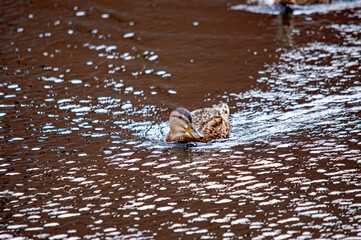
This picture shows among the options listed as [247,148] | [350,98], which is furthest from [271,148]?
[350,98]

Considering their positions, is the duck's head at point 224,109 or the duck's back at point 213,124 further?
the duck's head at point 224,109

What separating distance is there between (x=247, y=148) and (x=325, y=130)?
1275 mm

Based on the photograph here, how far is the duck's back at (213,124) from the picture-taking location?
Answer: 900 centimetres

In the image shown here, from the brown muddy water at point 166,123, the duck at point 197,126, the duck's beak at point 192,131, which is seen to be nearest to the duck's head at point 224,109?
the duck at point 197,126

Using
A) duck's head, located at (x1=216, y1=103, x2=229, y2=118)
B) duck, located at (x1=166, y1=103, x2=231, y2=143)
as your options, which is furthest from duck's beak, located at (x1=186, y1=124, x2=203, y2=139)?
duck's head, located at (x1=216, y1=103, x2=229, y2=118)

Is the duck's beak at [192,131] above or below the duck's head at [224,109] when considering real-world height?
below

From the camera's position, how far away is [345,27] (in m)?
13.6

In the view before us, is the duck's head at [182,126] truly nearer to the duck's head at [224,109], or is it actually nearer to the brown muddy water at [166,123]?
the brown muddy water at [166,123]

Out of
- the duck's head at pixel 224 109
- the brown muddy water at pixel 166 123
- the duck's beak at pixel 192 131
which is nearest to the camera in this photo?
the brown muddy water at pixel 166 123

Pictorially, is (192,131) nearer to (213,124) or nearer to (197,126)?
A: (197,126)

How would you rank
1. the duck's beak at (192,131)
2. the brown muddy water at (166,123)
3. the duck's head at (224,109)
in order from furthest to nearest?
the duck's head at (224,109), the duck's beak at (192,131), the brown muddy water at (166,123)

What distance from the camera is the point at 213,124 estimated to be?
29.7ft

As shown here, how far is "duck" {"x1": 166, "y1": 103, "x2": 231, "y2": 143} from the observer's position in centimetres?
898

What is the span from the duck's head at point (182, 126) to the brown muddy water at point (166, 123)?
0.23m
